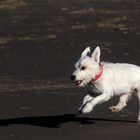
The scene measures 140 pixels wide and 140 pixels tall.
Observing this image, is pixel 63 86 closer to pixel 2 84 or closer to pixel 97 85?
pixel 2 84

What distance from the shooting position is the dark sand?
1238cm

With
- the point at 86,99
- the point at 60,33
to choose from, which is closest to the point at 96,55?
the point at 86,99

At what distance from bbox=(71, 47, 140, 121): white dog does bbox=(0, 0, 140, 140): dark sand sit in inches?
14.4

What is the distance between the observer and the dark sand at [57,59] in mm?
12375

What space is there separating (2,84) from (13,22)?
1270cm

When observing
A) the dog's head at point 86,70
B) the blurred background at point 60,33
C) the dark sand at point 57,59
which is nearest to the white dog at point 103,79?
the dog's head at point 86,70

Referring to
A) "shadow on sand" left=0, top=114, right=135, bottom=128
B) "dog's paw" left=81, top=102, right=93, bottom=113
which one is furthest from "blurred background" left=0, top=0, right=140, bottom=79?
"dog's paw" left=81, top=102, right=93, bottom=113

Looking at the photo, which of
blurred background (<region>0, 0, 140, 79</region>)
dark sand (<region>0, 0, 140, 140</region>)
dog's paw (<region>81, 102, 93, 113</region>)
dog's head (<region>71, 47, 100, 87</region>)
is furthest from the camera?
blurred background (<region>0, 0, 140, 79</region>)

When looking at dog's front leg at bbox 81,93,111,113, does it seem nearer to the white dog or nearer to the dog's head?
the white dog

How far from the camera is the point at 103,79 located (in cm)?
1277

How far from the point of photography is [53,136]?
1166 centimetres

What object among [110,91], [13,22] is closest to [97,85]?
[110,91]

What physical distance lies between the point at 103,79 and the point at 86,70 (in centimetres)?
36

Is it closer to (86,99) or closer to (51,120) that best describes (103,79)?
(86,99)
